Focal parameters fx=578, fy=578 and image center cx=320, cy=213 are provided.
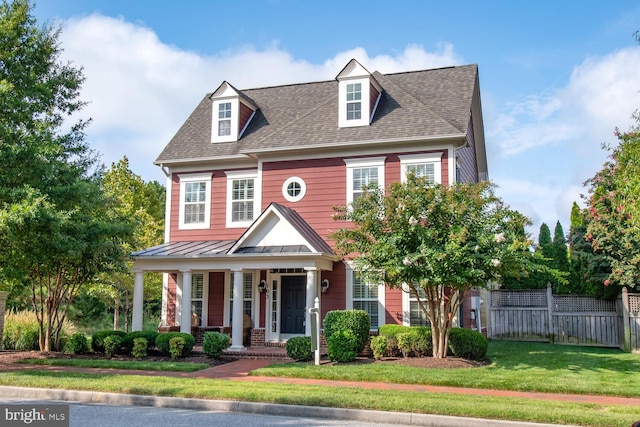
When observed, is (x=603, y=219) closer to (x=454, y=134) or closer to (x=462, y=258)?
(x=454, y=134)

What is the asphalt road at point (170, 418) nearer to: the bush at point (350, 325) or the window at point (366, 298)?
the bush at point (350, 325)

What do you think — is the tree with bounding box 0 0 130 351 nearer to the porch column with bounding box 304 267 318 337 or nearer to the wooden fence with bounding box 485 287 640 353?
the porch column with bounding box 304 267 318 337

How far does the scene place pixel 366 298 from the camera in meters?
17.5

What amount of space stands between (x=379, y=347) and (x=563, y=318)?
25.3 feet

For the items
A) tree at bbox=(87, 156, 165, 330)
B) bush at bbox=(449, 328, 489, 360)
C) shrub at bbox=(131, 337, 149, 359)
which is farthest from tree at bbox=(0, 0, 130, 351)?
bush at bbox=(449, 328, 489, 360)

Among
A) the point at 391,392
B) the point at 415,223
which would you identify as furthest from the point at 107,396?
the point at 415,223

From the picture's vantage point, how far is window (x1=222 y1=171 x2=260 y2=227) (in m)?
19.5

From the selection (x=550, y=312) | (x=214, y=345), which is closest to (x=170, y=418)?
(x=214, y=345)

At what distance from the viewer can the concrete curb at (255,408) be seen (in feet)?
27.5

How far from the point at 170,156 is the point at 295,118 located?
4.61m

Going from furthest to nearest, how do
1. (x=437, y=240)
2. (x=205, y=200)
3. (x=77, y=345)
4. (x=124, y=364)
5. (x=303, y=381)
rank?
1. (x=205, y=200)
2. (x=77, y=345)
3. (x=124, y=364)
4. (x=437, y=240)
5. (x=303, y=381)

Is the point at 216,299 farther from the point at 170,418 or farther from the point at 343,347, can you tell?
the point at 170,418

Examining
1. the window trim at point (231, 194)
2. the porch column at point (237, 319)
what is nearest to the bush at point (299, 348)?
the porch column at point (237, 319)

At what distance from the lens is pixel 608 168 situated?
17.9 metres
